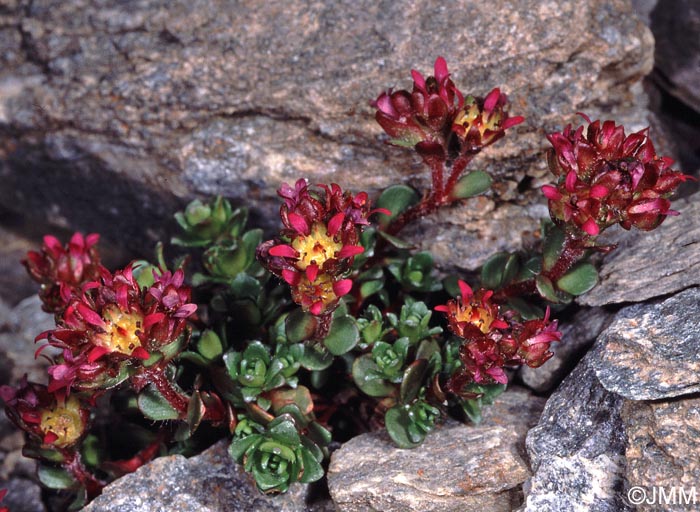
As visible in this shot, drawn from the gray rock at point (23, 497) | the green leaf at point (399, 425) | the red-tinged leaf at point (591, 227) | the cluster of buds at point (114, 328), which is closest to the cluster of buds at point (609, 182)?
the red-tinged leaf at point (591, 227)

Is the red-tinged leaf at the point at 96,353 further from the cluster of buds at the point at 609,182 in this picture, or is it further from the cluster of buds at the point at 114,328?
the cluster of buds at the point at 609,182

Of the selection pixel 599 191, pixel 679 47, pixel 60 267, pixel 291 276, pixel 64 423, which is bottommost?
pixel 64 423

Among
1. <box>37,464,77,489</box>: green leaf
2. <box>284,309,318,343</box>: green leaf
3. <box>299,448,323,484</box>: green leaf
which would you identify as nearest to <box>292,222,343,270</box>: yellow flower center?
<box>284,309,318,343</box>: green leaf

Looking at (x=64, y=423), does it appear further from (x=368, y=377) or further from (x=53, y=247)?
(x=368, y=377)

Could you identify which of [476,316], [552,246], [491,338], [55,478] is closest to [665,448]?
[491,338]

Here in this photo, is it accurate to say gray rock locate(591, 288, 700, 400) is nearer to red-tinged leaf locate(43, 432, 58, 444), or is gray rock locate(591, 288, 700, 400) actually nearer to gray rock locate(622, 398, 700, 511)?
gray rock locate(622, 398, 700, 511)

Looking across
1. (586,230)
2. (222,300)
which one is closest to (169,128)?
(222,300)

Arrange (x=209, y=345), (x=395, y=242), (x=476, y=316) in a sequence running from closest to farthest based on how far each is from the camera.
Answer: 1. (x=476, y=316)
2. (x=209, y=345)
3. (x=395, y=242)
